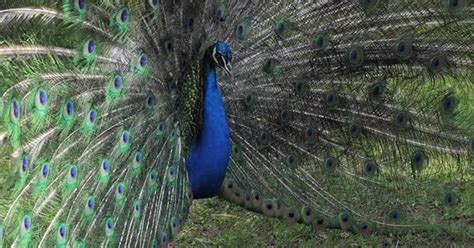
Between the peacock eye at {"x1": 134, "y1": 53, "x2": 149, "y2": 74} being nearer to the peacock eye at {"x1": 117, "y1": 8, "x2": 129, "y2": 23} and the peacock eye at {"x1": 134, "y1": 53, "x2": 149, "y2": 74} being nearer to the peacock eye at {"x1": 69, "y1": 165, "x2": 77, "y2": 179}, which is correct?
the peacock eye at {"x1": 117, "y1": 8, "x2": 129, "y2": 23}

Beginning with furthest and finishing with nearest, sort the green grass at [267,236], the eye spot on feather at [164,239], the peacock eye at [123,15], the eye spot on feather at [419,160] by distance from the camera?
the green grass at [267,236] < the eye spot on feather at [419,160] < the eye spot on feather at [164,239] < the peacock eye at [123,15]

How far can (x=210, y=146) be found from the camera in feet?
9.95

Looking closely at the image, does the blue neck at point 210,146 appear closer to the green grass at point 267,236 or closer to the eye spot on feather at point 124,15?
the eye spot on feather at point 124,15

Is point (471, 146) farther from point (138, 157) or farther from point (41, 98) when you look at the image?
point (41, 98)

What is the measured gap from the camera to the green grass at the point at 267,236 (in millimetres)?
3521

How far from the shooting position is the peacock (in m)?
2.39

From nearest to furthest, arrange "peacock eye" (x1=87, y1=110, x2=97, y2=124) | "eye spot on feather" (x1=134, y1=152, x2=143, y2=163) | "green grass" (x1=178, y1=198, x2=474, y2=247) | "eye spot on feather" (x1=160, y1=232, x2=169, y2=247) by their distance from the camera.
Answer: "peacock eye" (x1=87, y1=110, x2=97, y2=124) → "eye spot on feather" (x1=134, y1=152, x2=143, y2=163) → "eye spot on feather" (x1=160, y1=232, x2=169, y2=247) → "green grass" (x1=178, y1=198, x2=474, y2=247)

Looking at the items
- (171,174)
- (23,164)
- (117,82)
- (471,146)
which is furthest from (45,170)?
(471,146)

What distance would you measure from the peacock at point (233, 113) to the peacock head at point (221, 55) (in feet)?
0.04

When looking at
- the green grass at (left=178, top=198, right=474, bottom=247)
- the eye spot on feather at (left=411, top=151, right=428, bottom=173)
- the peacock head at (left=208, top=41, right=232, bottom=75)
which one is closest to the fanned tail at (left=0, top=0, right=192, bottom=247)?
the peacock head at (left=208, top=41, right=232, bottom=75)

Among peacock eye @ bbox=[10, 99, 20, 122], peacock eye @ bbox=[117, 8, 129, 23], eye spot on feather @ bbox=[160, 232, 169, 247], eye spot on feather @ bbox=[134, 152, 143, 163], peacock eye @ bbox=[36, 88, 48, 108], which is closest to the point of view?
peacock eye @ bbox=[10, 99, 20, 122]

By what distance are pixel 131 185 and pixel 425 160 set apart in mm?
1233

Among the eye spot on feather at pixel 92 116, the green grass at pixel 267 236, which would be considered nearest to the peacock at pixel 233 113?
the eye spot on feather at pixel 92 116

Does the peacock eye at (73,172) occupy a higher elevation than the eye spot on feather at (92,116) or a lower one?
lower
